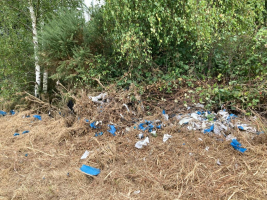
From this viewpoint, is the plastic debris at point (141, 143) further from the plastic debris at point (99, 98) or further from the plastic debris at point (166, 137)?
the plastic debris at point (99, 98)

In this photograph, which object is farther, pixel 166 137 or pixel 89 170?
pixel 166 137

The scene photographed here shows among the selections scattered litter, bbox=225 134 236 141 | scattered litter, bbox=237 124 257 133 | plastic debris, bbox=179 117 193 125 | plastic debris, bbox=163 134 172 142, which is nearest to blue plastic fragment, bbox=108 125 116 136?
plastic debris, bbox=163 134 172 142

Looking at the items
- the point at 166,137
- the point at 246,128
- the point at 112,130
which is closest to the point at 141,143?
the point at 166,137

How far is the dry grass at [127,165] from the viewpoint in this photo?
2.32 metres

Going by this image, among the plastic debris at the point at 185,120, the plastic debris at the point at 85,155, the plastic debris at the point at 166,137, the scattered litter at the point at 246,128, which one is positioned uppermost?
the scattered litter at the point at 246,128

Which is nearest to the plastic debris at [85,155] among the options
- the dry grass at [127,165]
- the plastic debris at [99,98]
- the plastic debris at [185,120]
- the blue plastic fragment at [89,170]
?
the dry grass at [127,165]

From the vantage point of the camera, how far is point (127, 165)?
2.82 meters

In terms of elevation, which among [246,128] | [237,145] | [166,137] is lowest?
[166,137]

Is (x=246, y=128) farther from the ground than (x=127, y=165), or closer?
farther from the ground

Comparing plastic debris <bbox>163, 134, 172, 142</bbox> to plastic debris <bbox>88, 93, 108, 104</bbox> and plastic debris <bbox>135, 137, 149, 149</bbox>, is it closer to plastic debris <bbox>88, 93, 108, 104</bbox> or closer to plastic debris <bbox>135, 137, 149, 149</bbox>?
plastic debris <bbox>135, 137, 149, 149</bbox>

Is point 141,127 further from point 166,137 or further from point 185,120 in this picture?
point 185,120

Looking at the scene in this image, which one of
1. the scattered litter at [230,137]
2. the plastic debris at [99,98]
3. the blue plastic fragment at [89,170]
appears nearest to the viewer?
the blue plastic fragment at [89,170]

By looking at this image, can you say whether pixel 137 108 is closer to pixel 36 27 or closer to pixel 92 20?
pixel 92 20

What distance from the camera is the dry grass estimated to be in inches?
91.4
